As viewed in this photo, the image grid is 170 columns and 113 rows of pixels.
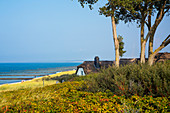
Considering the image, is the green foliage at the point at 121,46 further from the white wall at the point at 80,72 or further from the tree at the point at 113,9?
the tree at the point at 113,9

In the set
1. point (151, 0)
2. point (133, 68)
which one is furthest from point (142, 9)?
point (133, 68)

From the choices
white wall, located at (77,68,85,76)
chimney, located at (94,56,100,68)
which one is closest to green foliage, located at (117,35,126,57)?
chimney, located at (94,56,100,68)

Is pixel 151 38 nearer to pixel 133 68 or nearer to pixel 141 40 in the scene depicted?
pixel 141 40

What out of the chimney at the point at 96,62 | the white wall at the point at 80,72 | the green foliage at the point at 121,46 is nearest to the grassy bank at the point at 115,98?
the white wall at the point at 80,72

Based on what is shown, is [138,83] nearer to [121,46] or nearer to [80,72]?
[80,72]

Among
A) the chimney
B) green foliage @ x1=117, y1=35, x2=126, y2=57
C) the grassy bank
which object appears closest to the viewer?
the grassy bank

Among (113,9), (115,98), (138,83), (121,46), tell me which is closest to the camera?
(115,98)

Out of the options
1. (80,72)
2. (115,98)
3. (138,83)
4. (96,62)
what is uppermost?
(96,62)

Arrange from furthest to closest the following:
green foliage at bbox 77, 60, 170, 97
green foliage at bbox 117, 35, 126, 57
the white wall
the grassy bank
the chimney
Answer: green foliage at bbox 117, 35, 126, 57 < the chimney < the white wall < green foliage at bbox 77, 60, 170, 97 < the grassy bank

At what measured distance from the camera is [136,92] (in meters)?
5.27

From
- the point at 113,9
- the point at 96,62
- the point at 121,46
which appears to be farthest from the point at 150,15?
the point at 121,46

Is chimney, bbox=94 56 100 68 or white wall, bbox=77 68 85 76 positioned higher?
chimney, bbox=94 56 100 68

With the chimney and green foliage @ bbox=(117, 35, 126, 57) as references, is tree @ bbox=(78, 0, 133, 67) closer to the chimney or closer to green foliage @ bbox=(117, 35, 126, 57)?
the chimney

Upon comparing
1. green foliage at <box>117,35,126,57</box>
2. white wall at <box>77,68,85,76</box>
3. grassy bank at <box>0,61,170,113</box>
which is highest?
green foliage at <box>117,35,126,57</box>
